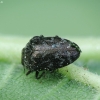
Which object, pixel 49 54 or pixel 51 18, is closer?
pixel 49 54

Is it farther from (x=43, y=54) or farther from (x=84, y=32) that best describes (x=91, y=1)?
(x=43, y=54)

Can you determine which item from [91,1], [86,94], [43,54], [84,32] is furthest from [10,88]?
[91,1]

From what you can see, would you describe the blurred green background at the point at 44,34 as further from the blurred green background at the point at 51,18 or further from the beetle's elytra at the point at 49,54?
the beetle's elytra at the point at 49,54

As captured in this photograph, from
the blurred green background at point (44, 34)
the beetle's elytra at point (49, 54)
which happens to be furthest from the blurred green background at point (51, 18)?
the beetle's elytra at point (49, 54)

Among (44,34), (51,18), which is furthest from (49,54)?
(51,18)

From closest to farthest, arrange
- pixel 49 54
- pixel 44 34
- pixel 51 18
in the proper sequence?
pixel 49 54 < pixel 44 34 < pixel 51 18

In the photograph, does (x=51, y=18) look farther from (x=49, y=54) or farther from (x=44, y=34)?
(x=49, y=54)
